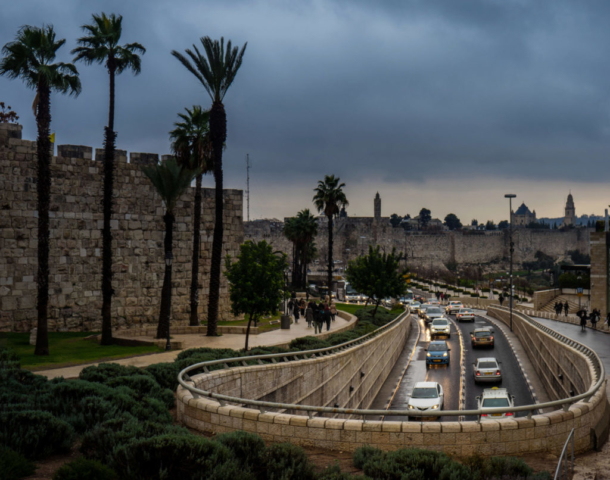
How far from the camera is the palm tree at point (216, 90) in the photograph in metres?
24.8

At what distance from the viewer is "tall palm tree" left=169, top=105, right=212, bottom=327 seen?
26547 millimetres

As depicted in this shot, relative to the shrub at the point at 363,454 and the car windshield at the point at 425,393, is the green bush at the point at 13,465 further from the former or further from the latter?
the car windshield at the point at 425,393

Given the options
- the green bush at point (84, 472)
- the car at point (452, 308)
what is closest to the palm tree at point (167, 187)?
the green bush at point (84, 472)

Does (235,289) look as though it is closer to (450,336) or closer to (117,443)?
(117,443)

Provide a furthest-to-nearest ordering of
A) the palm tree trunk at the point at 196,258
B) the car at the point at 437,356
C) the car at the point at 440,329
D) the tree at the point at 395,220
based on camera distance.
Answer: the tree at the point at 395,220 < the car at the point at 440,329 < the car at the point at 437,356 < the palm tree trunk at the point at 196,258

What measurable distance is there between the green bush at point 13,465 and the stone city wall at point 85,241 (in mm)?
18093

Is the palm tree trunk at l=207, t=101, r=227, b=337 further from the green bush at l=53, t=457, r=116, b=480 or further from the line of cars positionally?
the green bush at l=53, t=457, r=116, b=480

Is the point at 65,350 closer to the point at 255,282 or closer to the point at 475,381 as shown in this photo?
the point at 255,282

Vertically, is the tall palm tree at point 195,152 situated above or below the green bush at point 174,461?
above

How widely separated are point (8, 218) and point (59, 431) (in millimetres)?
17996

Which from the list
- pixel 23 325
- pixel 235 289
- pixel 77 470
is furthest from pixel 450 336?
pixel 77 470

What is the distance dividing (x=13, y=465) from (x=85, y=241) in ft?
66.2

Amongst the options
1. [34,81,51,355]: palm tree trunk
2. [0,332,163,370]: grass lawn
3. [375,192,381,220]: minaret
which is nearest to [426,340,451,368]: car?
[0,332,163,370]: grass lawn

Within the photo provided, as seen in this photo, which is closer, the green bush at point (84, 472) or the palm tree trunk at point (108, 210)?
the green bush at point (84, 472)
